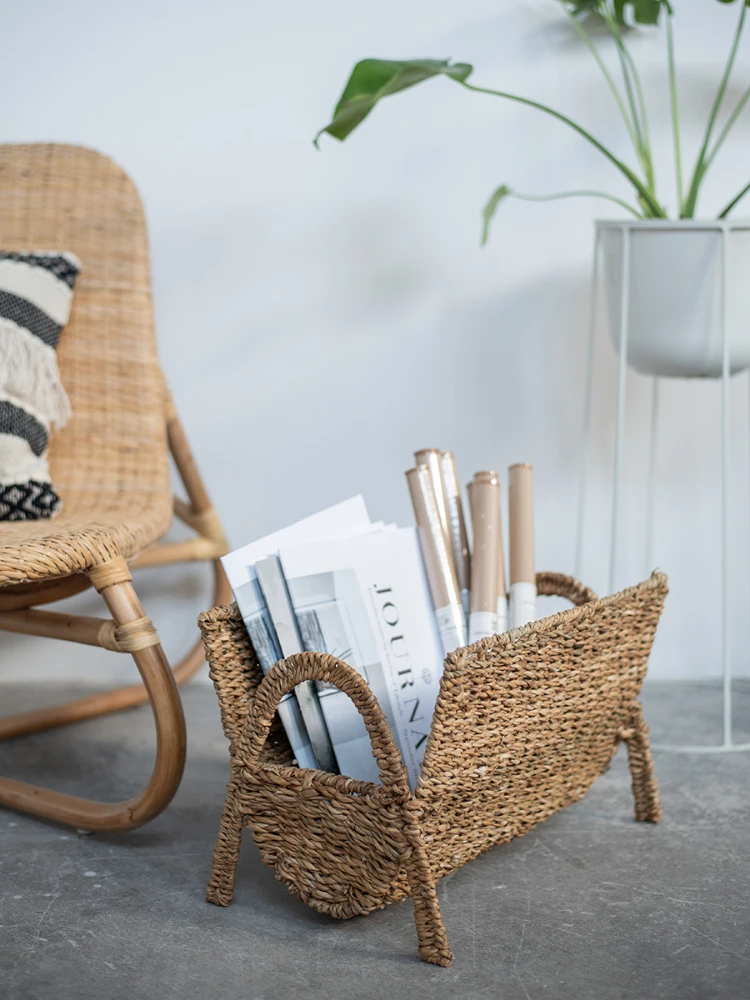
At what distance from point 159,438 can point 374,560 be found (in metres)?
0.53

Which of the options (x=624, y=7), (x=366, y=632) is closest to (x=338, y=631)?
(x=366, y=632)

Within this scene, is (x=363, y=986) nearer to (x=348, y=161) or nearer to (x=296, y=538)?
(x=296, y=538)

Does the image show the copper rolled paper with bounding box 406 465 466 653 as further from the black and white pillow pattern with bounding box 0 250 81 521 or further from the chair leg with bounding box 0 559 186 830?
the black and white pillow pattern with bounding box 0 250 81 521

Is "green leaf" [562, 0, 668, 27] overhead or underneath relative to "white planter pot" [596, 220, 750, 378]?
overhead

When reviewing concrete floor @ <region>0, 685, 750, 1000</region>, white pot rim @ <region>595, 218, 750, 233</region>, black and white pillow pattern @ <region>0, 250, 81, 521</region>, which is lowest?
concrete floor @ <region>0, 685, 750, 1000</region>

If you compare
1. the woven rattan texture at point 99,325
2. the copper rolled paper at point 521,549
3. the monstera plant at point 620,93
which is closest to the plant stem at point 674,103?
the monstera plant at point 620,93

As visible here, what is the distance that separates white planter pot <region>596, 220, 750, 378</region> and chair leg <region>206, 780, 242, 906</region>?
2.43ft

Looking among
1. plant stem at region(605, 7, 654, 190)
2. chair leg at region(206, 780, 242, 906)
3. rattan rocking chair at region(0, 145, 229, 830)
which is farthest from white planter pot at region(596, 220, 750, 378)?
chair leg at region(206, 780, 242, 906)

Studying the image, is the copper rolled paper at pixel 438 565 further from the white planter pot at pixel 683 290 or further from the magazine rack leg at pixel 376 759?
the white planter pot at pixel 683 290

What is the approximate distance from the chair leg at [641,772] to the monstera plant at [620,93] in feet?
2.06

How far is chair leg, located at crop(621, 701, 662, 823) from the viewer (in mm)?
1088

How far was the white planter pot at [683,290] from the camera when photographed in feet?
4.03

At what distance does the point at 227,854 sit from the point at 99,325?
78 centimetres

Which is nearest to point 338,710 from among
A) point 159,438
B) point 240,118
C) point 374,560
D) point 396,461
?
point 374,560
